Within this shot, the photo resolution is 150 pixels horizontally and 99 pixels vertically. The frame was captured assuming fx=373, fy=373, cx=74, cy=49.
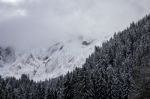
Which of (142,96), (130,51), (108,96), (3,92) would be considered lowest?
(142,96)

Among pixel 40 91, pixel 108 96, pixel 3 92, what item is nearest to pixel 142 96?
pixel 108 96

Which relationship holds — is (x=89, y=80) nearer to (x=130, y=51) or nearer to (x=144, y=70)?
(x=144, y=70)

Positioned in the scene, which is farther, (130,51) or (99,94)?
(130,51)

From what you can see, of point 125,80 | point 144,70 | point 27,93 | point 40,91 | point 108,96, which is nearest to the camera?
point 144,70

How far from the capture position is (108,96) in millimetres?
90875

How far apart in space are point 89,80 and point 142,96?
58.9 m

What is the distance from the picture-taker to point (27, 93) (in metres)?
147

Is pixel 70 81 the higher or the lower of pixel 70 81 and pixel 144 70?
the higher

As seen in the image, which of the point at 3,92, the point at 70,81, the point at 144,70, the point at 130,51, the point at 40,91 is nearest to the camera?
the point at 144,70

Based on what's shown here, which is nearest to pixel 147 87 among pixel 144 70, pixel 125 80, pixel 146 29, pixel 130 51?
pixel 144 70

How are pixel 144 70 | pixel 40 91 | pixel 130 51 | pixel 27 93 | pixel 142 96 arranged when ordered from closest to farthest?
pixel 142 96, pixel 144 70, pixel 40 91, pixel 27 93, pixel 130 51

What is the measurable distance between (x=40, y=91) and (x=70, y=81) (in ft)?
151

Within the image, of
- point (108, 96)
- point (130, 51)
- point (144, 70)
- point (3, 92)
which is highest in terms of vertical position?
point (130, 51)

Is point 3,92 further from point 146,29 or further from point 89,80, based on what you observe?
Answer: point 146,29
